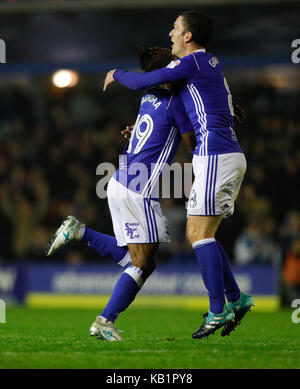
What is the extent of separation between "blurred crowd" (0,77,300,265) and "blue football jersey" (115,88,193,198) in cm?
749

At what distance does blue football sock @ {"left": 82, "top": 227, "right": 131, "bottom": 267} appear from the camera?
632 cm

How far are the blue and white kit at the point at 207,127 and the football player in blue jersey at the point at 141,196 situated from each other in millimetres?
198

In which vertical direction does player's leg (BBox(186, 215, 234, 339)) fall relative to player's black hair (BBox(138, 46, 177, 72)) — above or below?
below

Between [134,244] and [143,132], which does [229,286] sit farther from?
[143,132]

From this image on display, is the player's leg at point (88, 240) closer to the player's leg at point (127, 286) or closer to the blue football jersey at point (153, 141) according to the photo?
the player's leg at point (127, 286)

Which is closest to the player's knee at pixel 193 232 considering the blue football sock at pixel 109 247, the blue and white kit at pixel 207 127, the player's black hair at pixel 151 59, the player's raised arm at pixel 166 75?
the blue and white kit at pixel 207 127

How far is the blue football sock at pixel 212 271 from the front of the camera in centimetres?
581

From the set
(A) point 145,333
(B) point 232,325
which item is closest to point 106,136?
(A) point 145,333

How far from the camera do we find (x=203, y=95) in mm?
5949

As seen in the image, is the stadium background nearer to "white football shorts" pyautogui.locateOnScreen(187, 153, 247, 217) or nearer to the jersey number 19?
the jersey number 19

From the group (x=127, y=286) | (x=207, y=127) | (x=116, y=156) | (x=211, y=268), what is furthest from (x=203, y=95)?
(x=116, y=156)

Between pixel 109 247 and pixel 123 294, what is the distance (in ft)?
1.74

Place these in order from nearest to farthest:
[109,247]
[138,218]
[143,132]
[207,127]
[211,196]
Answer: [211,196]
[207,127]
[138,218]
[143,132]
[109,247]

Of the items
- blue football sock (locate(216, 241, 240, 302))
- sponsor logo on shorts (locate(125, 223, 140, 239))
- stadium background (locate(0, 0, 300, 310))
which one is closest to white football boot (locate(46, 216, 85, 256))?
sponsor logo on shorts (locate(125, 223, 140, 239))
